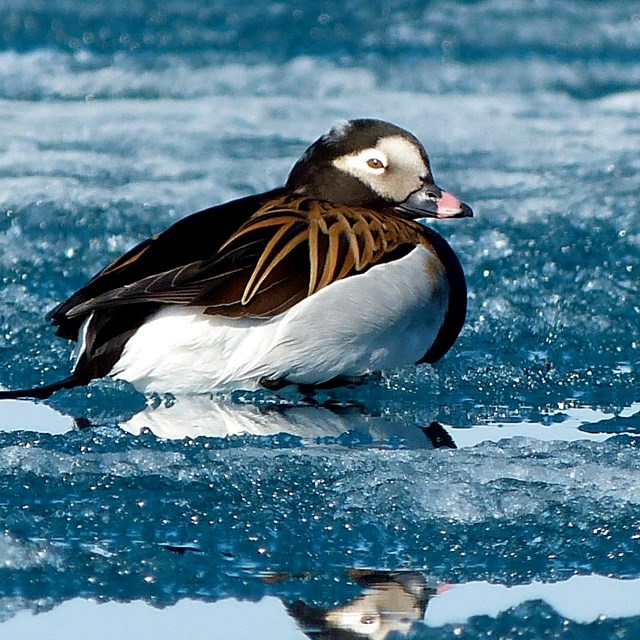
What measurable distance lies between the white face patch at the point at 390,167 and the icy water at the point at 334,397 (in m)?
0.60

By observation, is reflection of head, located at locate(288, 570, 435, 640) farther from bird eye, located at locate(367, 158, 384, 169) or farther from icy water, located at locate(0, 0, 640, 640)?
bird eye, located at locate(367, 158, 384, 169)

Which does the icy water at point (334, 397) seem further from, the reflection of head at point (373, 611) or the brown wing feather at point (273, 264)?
the brown wing feather at point (273, 264)

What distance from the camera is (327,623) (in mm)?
2846

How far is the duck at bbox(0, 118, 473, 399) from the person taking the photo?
4.20 m

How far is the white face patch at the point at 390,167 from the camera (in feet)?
15.9

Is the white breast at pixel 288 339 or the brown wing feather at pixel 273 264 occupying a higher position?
the brown wing feather at pixel 273 264

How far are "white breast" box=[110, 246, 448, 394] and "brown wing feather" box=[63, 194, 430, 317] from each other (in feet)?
0.18

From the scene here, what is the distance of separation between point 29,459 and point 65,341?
57.2 inches

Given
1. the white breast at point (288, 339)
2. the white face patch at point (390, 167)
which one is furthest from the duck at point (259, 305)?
the white face patch at point (390, 167)

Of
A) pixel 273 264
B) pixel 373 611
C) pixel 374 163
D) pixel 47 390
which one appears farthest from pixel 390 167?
pixel 373 611

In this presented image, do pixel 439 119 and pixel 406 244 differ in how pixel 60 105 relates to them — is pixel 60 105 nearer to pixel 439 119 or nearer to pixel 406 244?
pixel 439 119

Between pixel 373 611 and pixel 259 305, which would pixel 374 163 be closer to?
pixel 259 305

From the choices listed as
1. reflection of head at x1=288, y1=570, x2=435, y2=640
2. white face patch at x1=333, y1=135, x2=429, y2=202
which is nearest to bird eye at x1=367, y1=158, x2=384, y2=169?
white face patch at x1=333, y1=135, x2=429, y2=202

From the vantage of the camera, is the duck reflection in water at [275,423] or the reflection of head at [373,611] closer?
the reflection of head at [373,611]
